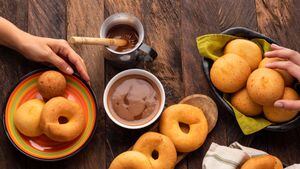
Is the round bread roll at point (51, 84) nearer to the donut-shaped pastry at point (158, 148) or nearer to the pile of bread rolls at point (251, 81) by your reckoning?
the donut-shaped pastry at point (158, 148)

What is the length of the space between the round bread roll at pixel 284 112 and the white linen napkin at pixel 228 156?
0.30 feet

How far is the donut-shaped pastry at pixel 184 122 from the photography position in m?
0.98

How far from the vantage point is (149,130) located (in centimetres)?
101

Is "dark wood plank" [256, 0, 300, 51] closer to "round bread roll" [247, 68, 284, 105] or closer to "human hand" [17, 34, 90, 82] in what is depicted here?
"round bread roll" [247, 68, 284, 105]

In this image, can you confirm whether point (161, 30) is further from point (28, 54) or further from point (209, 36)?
Answer: point (28, 54)

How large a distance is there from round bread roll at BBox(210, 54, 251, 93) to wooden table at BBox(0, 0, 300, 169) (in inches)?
3.2

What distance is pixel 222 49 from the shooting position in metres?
1.05

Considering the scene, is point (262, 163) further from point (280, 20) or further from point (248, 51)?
point (280, 20)

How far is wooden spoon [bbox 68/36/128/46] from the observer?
915 mm

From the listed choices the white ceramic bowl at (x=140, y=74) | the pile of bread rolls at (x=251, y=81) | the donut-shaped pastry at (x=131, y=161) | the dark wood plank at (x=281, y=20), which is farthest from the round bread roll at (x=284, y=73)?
the donut-shaped pastry at (x=131, y=161)

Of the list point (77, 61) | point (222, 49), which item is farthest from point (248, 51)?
point (77, 61)

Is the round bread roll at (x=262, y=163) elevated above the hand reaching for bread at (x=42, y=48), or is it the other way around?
the hand reaching for bread at (x=42, y=48)

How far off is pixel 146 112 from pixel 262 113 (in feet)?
0.92

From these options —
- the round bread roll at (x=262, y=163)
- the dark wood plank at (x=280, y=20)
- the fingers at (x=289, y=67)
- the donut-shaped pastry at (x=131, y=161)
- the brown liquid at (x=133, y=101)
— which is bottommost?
the donut-shaped pastry at (x=131, y=161)
